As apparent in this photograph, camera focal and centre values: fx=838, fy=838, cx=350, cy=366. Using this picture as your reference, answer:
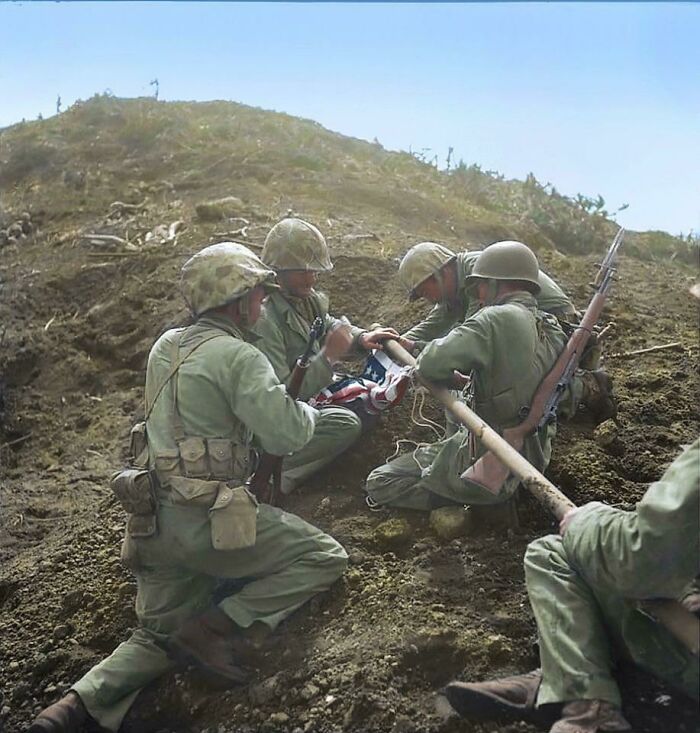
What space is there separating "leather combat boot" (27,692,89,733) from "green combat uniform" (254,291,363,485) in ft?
4.83

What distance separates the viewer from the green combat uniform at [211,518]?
3654 mm

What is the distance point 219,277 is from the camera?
388 cm

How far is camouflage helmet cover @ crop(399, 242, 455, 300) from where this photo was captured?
15.9 feet

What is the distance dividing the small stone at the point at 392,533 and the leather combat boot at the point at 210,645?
826mm

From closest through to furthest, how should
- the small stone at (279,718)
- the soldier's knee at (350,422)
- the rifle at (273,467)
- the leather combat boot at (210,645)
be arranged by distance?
the small stone at (279,718) → the leather combat boot at (210,645) → the rifle at (273,467) → the soldier's knee at (350,422)

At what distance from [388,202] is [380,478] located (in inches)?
143

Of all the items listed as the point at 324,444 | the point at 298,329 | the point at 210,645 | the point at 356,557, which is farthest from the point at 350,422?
the point at 210,645

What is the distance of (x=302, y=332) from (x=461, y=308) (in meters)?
0.96

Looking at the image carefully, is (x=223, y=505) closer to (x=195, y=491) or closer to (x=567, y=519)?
(x=195, y=491)

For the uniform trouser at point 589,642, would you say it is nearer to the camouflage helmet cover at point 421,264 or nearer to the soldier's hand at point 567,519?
the soldier's hand at point 567,519

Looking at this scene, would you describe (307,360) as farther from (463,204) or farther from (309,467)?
(463,204)

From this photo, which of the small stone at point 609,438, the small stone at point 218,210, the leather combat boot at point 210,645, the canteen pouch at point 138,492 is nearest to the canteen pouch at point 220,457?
the canteen pouch at point 138,492

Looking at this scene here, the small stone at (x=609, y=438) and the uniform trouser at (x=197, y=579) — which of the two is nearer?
the uniform trouser at (x=197, y=579)

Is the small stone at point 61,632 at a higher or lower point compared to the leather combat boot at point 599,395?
lower
